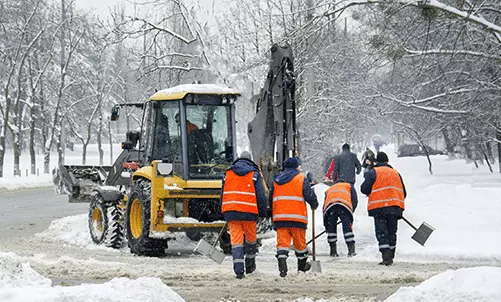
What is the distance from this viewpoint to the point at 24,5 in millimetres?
47125

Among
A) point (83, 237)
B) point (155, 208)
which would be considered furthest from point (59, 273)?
point (83, 237)

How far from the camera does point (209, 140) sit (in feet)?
47.6

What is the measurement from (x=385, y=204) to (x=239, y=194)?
2878 mm

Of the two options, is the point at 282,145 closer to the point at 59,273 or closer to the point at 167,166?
the point at 167,166

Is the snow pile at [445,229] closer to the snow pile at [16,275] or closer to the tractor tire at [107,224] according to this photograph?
the tractor tire at [107,224]

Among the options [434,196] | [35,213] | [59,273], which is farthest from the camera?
[35,213]

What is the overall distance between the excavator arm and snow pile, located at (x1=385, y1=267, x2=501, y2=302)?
5.66m

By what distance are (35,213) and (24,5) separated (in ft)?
82.6

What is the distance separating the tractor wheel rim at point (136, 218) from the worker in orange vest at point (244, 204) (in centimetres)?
351

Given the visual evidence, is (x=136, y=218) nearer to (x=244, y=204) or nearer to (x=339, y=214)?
(x=339, y=214)

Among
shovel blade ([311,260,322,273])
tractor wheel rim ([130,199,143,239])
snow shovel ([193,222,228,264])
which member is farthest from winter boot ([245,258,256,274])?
tractor wheel rim ([130,199,143,239])

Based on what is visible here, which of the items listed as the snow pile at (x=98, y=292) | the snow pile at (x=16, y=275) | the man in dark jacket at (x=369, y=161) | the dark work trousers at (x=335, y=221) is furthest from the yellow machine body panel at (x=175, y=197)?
the man in dark jacket at (x=369, y=161)

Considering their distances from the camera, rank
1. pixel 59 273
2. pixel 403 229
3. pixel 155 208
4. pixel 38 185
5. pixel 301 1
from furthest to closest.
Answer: pixel 38 185 < pixel 301 1 < pixel 403 229 < pixel 155 208 < pixel 59 273

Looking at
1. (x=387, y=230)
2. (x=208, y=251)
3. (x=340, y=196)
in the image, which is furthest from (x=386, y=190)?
(x=208, y=251)
